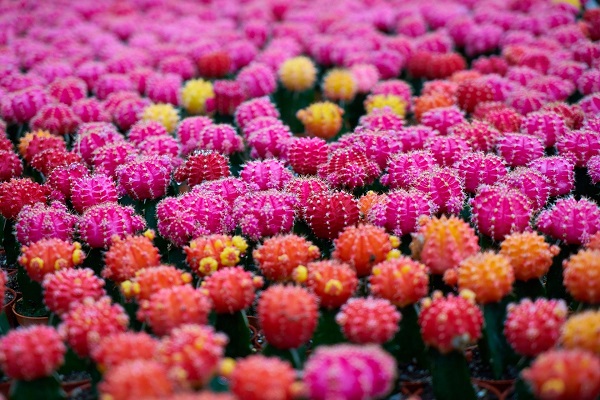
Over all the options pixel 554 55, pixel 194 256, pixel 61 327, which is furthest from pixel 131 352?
pixel 554 55

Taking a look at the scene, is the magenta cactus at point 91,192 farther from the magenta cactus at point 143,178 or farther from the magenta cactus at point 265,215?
the magenta cactus at point 265,215

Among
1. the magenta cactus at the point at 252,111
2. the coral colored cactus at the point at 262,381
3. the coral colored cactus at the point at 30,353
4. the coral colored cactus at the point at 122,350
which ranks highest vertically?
the magenta cactus at the point at 252,111

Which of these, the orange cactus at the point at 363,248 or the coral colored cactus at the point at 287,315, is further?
the orange cactus at the point at 363,248

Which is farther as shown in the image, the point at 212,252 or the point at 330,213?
the point at 330,213

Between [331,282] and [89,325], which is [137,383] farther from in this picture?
[331,282]

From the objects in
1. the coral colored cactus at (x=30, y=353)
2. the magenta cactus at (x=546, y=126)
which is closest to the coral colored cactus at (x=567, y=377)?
the coral colored cactus at (x=30, y=353)

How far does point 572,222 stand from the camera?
232cm

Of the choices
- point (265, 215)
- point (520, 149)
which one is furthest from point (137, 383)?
point (520, 149)

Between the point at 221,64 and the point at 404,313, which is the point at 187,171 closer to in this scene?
the point at 404,313

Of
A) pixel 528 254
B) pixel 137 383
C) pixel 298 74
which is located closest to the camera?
pixel 137 383

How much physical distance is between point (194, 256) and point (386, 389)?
2.97 feet

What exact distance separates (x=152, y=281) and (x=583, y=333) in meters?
1.24

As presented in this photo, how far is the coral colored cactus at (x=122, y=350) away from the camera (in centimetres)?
175

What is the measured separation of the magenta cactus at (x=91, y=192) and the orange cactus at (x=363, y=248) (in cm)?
101
